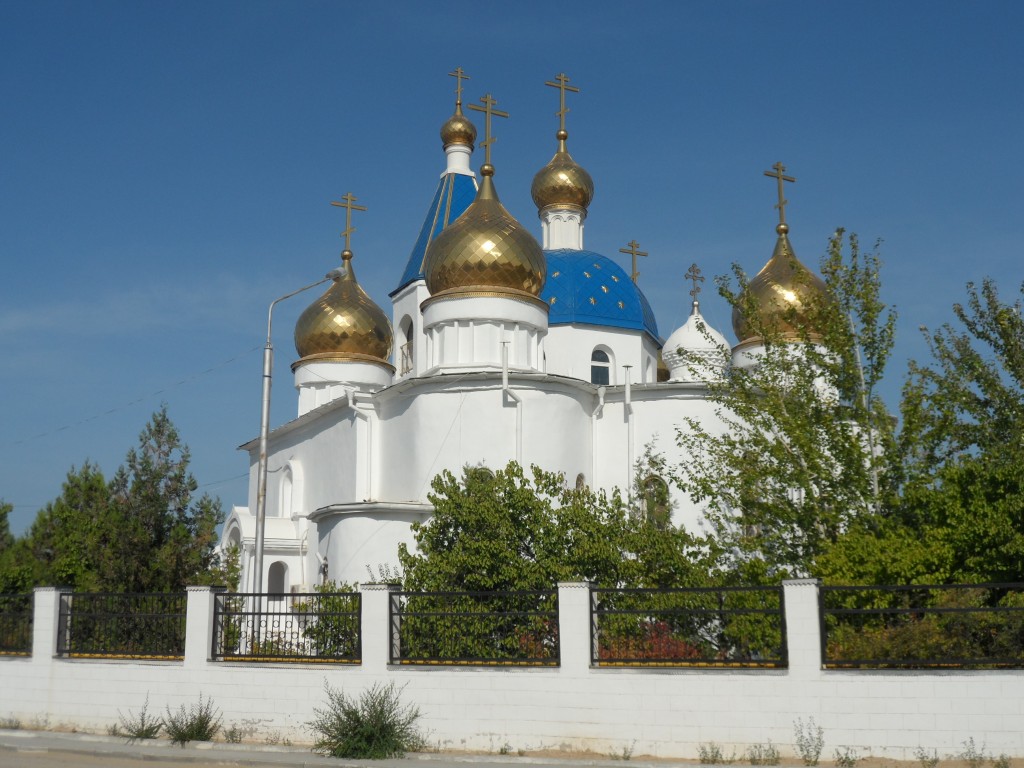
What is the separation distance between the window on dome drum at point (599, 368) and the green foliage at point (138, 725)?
45.8 ft

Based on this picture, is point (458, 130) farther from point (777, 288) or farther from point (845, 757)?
point (845, 757)

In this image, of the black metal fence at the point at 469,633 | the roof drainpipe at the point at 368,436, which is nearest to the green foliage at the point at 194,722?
the black metal fence at the point at 469,633

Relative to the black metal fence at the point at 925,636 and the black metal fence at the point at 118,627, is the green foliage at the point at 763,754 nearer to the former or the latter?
the black metal fence at the point at 925,636

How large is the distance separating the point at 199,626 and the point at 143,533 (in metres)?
4.93

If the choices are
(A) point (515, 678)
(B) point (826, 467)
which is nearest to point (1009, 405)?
(B) point (826, 467)

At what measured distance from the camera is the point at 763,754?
8.97 metres

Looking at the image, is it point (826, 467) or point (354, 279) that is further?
point (354, 279)

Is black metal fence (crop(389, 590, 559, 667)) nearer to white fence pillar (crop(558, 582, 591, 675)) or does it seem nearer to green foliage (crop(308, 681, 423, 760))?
white fence pillar (crop(558, 582, 591, 675))

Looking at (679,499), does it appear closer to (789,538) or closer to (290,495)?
(789,538)

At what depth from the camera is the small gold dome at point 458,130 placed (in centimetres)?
2670

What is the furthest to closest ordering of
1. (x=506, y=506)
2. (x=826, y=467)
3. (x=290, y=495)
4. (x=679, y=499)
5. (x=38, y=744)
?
(x=290, y=495)
(x=679, y=499)
(x=506, y=506)
(x=826, y=467)
(x=38, y=744)

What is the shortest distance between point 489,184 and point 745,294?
304 inches

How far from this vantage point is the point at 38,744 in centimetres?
1068

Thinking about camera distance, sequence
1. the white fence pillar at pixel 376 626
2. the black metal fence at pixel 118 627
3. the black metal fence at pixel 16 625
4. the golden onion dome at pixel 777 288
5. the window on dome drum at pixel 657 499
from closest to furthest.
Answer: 1. the white fence pillar at pixel 376 626
2. the black metal fence at pixel 118 627
3. the black metal fence at pixel 16 625
4. the window on dome drum at pixel 657 499
5. the golden onion dome at pixel 777 288
